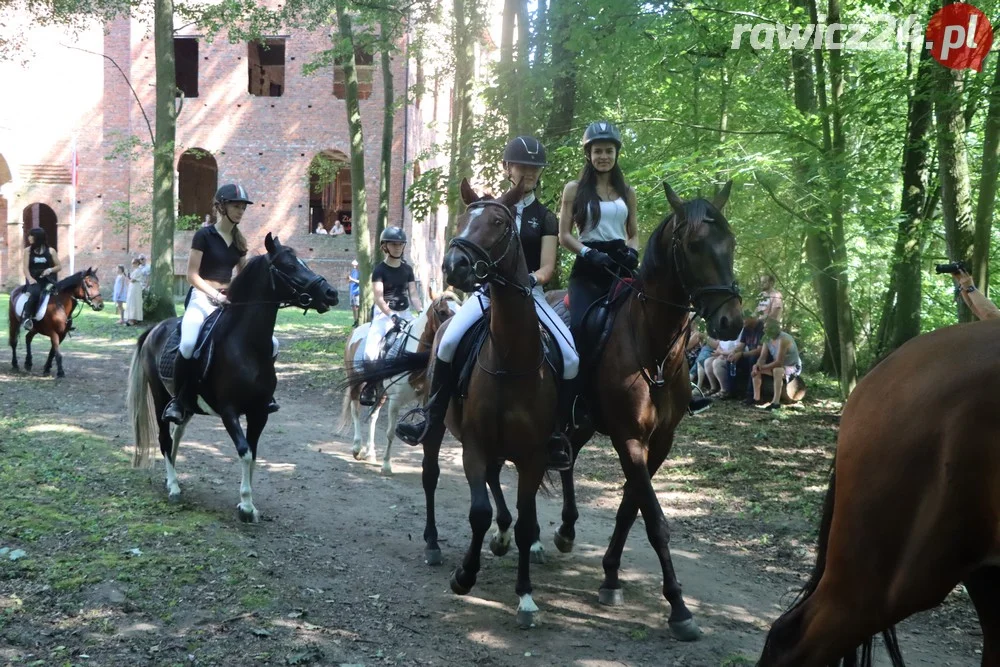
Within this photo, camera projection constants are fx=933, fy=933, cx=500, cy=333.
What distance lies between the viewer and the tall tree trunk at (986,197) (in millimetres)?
8852

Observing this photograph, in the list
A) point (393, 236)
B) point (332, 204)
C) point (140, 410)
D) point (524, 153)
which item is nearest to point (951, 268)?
point (524, 153)

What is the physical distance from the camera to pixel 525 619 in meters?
5.65

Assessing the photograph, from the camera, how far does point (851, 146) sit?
11.4m

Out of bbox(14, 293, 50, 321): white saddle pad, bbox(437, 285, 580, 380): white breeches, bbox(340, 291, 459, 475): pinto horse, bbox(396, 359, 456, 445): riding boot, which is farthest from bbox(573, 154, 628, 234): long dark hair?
bbox(14, 293, 50, 321): white saddle pad

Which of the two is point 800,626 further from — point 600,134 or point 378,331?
point 378,331

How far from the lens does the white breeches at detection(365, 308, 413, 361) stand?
10906mm

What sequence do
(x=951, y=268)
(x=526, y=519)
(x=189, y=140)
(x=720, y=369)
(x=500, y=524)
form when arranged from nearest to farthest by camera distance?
1. (x=951, y=268)
2. (x=526, y=519)
3. (x=500, y=524)
4. (x=720, y=369)
5. (x=189, y=140)

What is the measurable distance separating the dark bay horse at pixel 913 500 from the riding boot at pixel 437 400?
3.21m

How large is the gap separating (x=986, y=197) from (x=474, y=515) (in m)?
6.25

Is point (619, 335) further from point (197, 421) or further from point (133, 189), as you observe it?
point (133, 189)

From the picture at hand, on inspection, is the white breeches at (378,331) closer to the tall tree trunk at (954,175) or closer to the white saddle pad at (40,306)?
the tall tree trunk at (954,175)

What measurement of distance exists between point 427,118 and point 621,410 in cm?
3757

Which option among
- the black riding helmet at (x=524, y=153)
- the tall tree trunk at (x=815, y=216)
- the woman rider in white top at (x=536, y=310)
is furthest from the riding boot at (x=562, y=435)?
the tall tree trunk at (x=815, y=216)

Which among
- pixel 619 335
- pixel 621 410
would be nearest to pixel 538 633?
pixel 621 410
